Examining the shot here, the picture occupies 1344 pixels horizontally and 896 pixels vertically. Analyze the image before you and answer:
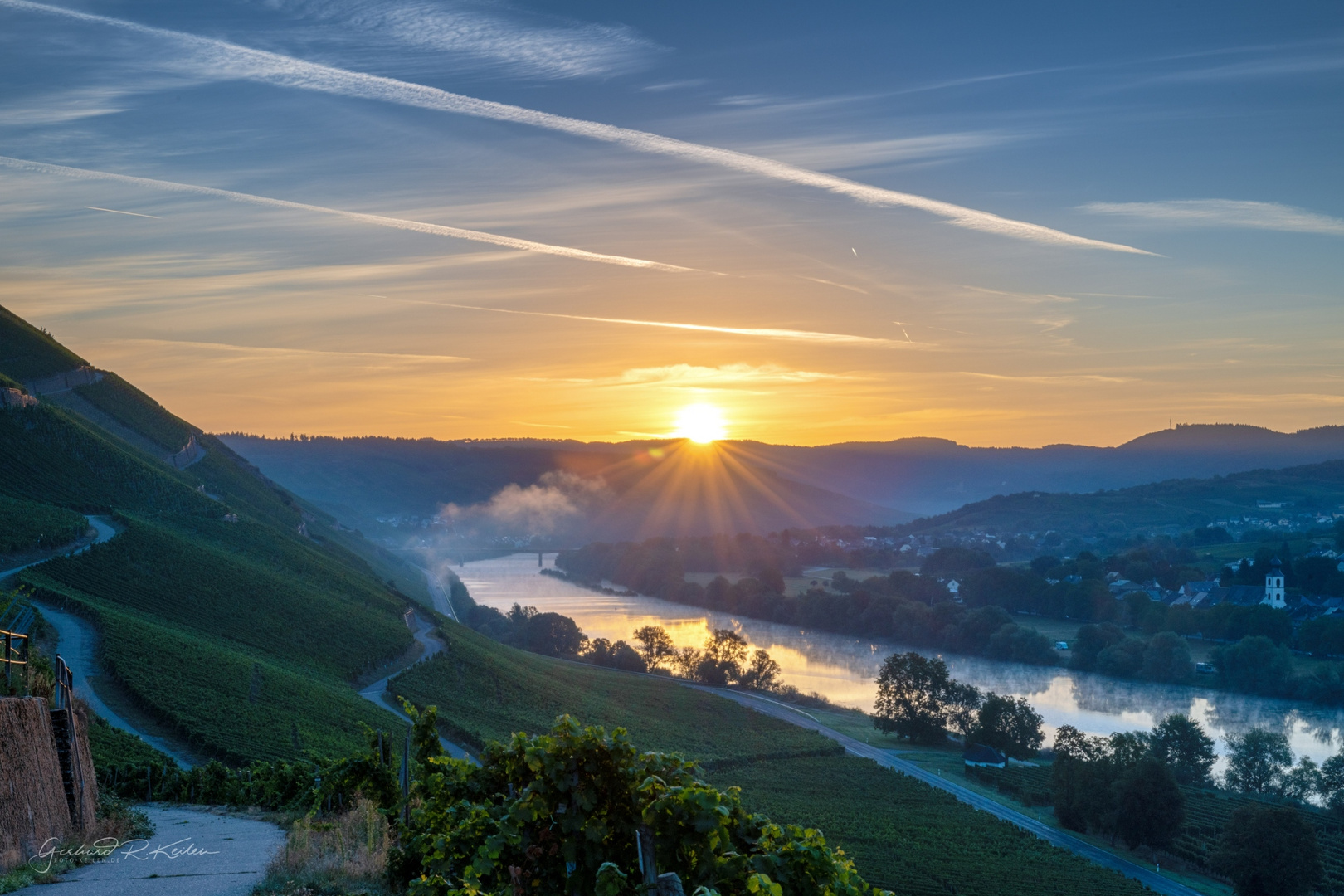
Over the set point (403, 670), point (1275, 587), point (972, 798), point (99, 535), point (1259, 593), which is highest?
point (99, 535)

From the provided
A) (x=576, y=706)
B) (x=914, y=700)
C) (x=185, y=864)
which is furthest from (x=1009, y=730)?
(x=185, y=864)

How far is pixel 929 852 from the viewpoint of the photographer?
103ft

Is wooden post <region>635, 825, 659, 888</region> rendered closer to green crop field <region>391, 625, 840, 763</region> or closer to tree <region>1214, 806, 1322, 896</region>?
green crop field <region>391, 625, 840, 763</region>

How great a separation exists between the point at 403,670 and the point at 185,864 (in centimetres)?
3613

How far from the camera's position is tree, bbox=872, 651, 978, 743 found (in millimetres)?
51312

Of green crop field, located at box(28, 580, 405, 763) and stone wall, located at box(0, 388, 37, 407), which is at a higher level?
stone wall, located at box(0, 388, 37, 407)

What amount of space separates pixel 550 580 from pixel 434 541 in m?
63.8

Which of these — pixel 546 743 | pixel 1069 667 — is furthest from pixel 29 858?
pixel 1069 667

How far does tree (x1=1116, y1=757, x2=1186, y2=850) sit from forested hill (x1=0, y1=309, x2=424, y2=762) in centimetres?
2552

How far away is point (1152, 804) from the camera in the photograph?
1390 inches

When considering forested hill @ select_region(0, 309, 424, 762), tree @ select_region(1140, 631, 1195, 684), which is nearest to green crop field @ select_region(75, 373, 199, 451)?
forested hill @ select_region(0, 309, 424, 762)

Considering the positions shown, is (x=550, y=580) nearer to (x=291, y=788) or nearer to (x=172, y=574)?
(x=172, y=574)

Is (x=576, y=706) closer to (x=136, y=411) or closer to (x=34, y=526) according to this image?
(x=34, y=526)

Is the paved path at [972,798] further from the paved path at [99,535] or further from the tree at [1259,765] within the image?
the paved path at [99,535]
